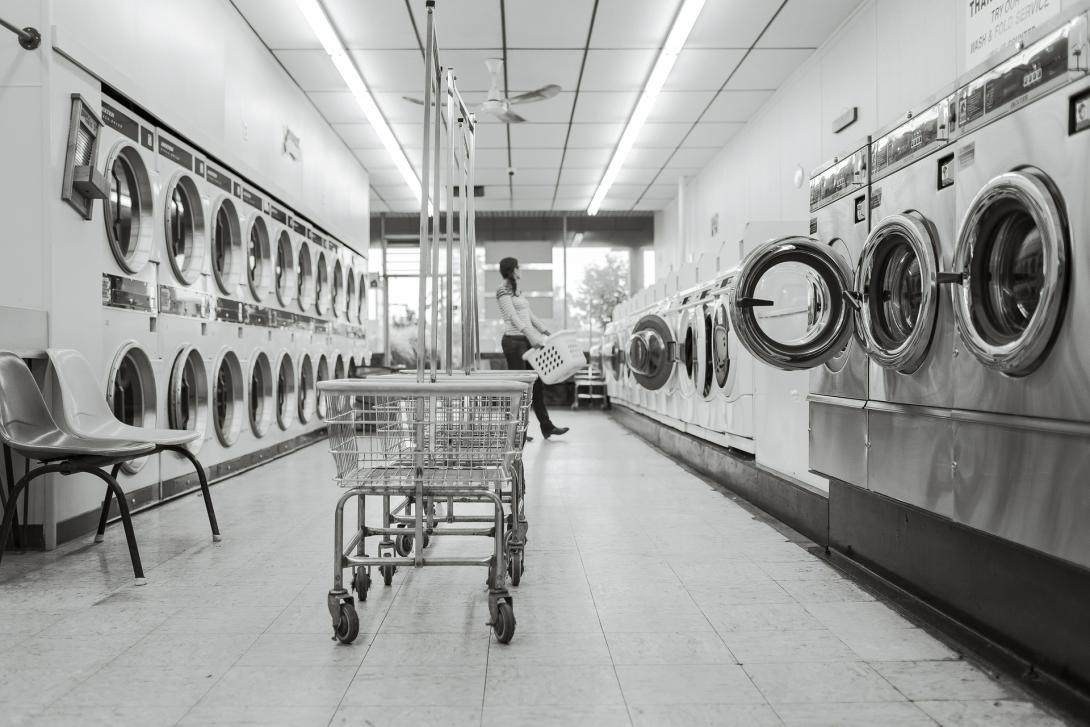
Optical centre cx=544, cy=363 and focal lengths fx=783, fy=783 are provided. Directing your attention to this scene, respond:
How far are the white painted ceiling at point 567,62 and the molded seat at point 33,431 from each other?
10.7 ft

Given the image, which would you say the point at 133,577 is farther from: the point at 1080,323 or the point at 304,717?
the point at 1080,323

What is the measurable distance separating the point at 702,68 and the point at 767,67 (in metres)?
0.54

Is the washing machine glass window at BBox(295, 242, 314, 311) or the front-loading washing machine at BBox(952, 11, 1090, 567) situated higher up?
the washing machine glass window at BBox(295, 242, 314, 311)

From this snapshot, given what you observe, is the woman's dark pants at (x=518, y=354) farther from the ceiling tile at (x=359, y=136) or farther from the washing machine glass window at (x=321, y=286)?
the ceiling tile at (x=359, y=136)

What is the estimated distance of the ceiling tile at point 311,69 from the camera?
5875 mm

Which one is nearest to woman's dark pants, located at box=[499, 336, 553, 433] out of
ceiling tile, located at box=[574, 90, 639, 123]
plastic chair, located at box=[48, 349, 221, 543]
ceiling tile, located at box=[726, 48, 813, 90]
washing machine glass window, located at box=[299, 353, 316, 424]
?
washing machine glass window, located at box=[299, 353, 316, 424]

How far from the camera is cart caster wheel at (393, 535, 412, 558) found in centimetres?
280

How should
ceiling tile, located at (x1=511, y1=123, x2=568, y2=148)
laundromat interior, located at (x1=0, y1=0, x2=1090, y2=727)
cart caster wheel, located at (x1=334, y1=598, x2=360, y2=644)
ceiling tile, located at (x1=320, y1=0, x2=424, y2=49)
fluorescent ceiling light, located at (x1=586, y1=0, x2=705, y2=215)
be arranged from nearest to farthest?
laundromat interior, located at (x1=0, y1=0, x2=1090, y2=727) → cart caster wheel, located at (x1=334, y1=598, x2=360, y2=644) → ceiling tile, located at (x1=320, y1=0, x2=424, y2=49) → fluorescent ceiling light, located at (x1=586, y1=0, x2=705, y2=215) → ceiling tile, located at (x1=511, y1=123, x2=568, y2=148)

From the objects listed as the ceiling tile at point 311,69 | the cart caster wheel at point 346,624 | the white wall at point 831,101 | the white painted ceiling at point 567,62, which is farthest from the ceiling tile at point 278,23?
the cart caster wheel at point 346,624

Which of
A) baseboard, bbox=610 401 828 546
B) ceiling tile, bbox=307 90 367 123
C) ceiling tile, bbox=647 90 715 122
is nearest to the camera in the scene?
baseboard, bbox=610 401 828 546

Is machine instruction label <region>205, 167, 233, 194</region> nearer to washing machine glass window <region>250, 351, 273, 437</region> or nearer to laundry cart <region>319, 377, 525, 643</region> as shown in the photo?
washing machine glass window <region>250, 351, 273, 437</region>

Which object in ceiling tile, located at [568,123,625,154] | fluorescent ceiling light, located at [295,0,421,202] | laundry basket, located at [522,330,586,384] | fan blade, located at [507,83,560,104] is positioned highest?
ceiling tile, located at [568,123,625,154]

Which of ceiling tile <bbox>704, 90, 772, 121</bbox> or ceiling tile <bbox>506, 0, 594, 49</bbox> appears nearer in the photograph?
ceiling tile <bbox>506, 0, 594, 49</bbox>

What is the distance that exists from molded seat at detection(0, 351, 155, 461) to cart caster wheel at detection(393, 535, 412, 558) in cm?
96
